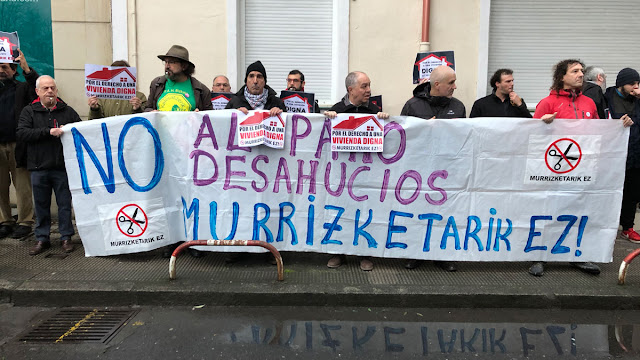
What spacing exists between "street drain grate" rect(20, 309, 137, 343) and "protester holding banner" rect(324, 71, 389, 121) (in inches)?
104

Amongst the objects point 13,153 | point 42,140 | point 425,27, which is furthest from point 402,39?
point 13,153

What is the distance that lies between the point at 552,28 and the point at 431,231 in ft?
16.1

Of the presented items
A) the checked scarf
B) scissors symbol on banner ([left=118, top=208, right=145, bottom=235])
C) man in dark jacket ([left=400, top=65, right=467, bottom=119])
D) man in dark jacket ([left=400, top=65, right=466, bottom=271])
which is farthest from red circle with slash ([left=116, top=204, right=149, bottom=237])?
man in dark jacket ([left=400, top=65, right=467, bottom=119])

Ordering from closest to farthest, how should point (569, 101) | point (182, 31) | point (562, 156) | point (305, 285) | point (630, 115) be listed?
point (305, 285)
point (562, 156)
point (569, 101)
point (630, 115)
point (182, 31)

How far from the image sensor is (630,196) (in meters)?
6.17

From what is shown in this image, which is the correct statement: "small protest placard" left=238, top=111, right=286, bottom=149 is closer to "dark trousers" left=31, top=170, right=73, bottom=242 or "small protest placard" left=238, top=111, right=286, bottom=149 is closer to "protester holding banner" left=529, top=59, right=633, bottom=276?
"dark trousers" left=31, top=170, right=73, bottom=242

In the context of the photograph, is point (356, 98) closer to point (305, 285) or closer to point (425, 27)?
point (305, 285)

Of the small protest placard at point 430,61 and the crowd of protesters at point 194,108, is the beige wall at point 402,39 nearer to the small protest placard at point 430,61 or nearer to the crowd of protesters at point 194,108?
the small protest placard at point 430,61

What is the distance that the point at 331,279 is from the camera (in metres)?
4.66

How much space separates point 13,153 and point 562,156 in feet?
20.6

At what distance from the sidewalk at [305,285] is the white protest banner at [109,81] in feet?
5.79

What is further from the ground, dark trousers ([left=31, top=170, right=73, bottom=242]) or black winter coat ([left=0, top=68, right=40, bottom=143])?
black winter coat ([left=0, top=68, right=40, bottom=143])

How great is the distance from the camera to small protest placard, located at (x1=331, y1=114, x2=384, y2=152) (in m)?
4.80

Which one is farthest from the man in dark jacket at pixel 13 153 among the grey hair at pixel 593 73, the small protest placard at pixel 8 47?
the grey hair at pixel 593 73
